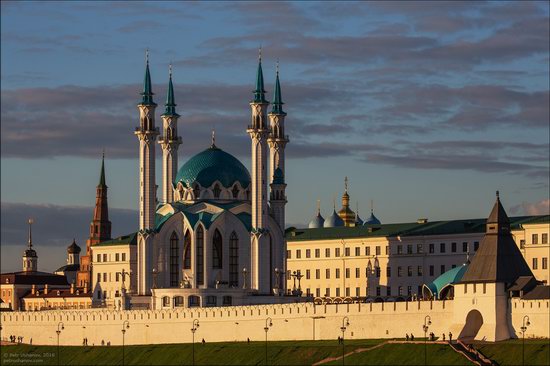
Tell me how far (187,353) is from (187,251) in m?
33.5

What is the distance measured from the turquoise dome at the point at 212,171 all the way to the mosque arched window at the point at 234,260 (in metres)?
6.89

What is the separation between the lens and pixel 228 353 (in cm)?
15362

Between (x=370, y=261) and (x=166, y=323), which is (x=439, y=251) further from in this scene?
(x=166, y=323)

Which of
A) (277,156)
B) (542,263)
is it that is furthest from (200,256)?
(542,263)

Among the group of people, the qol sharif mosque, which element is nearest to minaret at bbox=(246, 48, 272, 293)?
the qol sharif mosque

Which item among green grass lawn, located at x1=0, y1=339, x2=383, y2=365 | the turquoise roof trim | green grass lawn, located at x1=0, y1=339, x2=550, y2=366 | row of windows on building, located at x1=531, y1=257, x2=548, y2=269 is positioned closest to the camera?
green grass lawn, located at x1=0, y1=339, x2=550, y2=366

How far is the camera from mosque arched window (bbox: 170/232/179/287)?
7520 inches

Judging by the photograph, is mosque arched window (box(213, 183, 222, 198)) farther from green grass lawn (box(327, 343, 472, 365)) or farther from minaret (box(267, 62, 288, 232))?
green grass lawn (box(327, 343, 472, 365))

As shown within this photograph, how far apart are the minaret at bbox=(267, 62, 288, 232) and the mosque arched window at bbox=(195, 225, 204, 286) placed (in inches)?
333

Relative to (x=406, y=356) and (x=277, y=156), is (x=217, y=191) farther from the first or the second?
(x=406, y=356)

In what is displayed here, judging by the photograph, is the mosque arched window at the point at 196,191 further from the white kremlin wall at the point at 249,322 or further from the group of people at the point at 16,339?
the group of people at the point at 16,339

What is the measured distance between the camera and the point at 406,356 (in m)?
138

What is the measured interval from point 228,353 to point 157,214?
4293 cm

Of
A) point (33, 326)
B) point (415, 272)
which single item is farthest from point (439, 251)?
point (33, 326)
